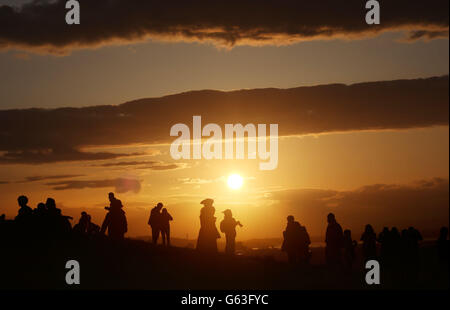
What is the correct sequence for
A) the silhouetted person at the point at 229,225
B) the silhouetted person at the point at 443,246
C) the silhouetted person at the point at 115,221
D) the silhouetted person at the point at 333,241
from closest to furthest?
the silhouetted person at the point at 443,246
the silhouetted person at the point at 333,241
the silhouetted person at the point at 115,221
the silhouetted person at the point at 229,225

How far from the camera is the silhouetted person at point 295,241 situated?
35750 millimetres

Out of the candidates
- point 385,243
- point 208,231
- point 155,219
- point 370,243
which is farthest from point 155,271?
point 370,243

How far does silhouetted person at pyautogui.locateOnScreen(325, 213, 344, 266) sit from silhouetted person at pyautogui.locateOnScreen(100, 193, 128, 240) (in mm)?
8934

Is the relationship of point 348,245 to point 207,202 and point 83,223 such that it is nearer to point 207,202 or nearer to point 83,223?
point 207,202

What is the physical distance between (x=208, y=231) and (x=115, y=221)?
13.6 feet

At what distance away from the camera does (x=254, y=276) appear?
32.0 metres

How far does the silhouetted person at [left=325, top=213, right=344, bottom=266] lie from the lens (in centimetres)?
3475

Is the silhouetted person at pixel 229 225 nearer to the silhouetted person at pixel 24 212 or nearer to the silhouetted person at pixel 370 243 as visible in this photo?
the silhouetted person at pixel 370 243

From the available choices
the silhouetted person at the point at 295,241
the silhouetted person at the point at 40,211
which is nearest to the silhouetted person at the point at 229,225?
the silhouetted person at the point at 295,241

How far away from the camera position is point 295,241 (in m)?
35.9

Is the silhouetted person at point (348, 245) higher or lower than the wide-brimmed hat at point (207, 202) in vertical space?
lower

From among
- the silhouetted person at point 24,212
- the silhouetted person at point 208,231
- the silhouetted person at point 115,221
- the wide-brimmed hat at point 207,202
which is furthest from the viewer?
the silhouetted person at point 115,221
